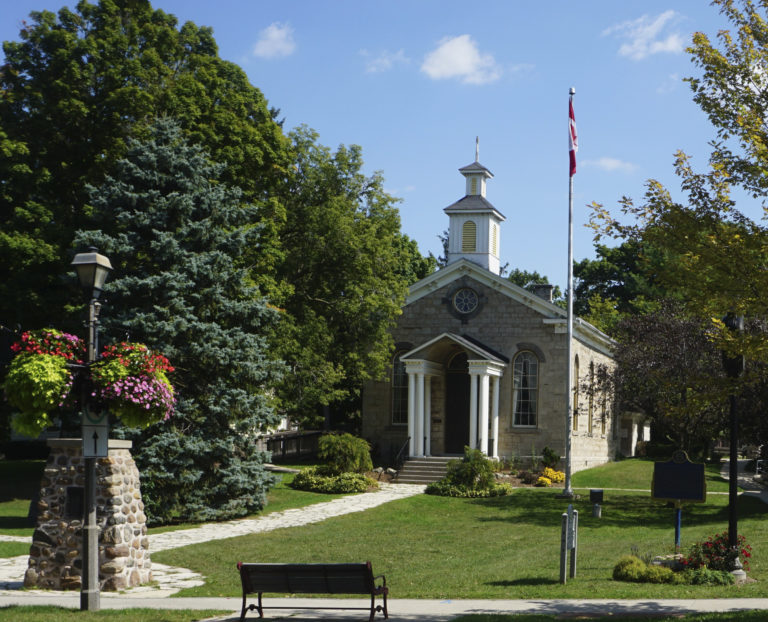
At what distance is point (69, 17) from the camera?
27.1 meters

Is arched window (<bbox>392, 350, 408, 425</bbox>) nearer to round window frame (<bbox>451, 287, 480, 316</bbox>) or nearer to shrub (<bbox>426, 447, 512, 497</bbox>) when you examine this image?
round window frame (<bbox>451, 287, 480, 316</bbox>)

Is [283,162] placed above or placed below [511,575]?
above

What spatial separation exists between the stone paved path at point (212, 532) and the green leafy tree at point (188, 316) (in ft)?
3.40

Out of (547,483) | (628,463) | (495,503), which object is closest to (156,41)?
(495,503)

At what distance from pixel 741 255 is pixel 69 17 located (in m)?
22.1

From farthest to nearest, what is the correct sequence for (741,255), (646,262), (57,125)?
(57,125), (646,262), (741,255)

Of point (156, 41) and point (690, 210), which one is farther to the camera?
point (156, 41)

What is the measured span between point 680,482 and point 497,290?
20.2 meters

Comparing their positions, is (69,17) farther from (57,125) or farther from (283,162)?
(283,162)

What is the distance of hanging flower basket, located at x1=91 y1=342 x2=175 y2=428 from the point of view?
1180 centimetres

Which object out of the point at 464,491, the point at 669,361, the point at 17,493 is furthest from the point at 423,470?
the point at 17,493

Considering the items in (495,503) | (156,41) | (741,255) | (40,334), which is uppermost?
(156,41)

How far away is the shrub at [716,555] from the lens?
14.3 meters

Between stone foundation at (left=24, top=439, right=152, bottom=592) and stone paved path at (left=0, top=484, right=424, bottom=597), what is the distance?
1.07ft
